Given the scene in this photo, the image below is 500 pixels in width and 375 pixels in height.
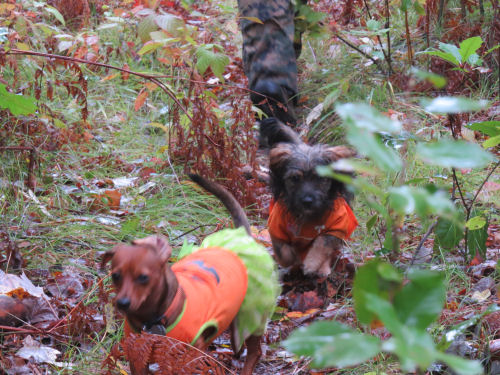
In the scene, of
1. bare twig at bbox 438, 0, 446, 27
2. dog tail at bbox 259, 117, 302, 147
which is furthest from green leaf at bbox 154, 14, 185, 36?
bare twig at bbox 438, 0, 446, 27

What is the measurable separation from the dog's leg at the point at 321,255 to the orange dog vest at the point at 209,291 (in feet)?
4.27

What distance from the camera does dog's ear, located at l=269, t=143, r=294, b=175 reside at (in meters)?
4.29

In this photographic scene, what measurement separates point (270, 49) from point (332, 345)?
18.2 feet

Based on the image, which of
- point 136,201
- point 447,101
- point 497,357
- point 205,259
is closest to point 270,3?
point 136,201

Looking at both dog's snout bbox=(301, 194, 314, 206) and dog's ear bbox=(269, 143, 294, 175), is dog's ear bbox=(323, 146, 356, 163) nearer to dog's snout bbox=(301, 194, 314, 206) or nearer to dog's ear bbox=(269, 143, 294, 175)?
dog's ear bbox=(269, 143, 294, 175)

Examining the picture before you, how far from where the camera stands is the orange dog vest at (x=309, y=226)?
4.09m

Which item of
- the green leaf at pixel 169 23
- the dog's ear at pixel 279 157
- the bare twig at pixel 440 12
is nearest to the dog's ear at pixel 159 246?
the green leaf at pixel 169 23

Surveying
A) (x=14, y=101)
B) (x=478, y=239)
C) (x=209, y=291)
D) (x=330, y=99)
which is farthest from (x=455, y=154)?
(x=330, y=99)

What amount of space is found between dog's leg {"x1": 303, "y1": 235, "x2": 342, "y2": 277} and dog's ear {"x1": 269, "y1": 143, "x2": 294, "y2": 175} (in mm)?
557

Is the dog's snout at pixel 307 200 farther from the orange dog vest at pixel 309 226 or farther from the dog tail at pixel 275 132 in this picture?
the dog tail at pixel 275 132

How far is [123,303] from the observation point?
215 cm

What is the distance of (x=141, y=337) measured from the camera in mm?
2158

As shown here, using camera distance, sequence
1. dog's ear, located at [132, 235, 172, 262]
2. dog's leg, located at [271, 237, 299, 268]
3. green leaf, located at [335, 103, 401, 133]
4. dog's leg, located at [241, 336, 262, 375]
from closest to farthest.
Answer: green leaf, located at [335, 103, 401, 133], dog's ear, located at [132, 235, 172, 262], dog's leg, located at [241, 336, 262, 375], dog's leg, located at [271, 237, 299, 268]

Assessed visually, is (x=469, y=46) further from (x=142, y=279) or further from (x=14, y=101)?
(x=14, y=101)
